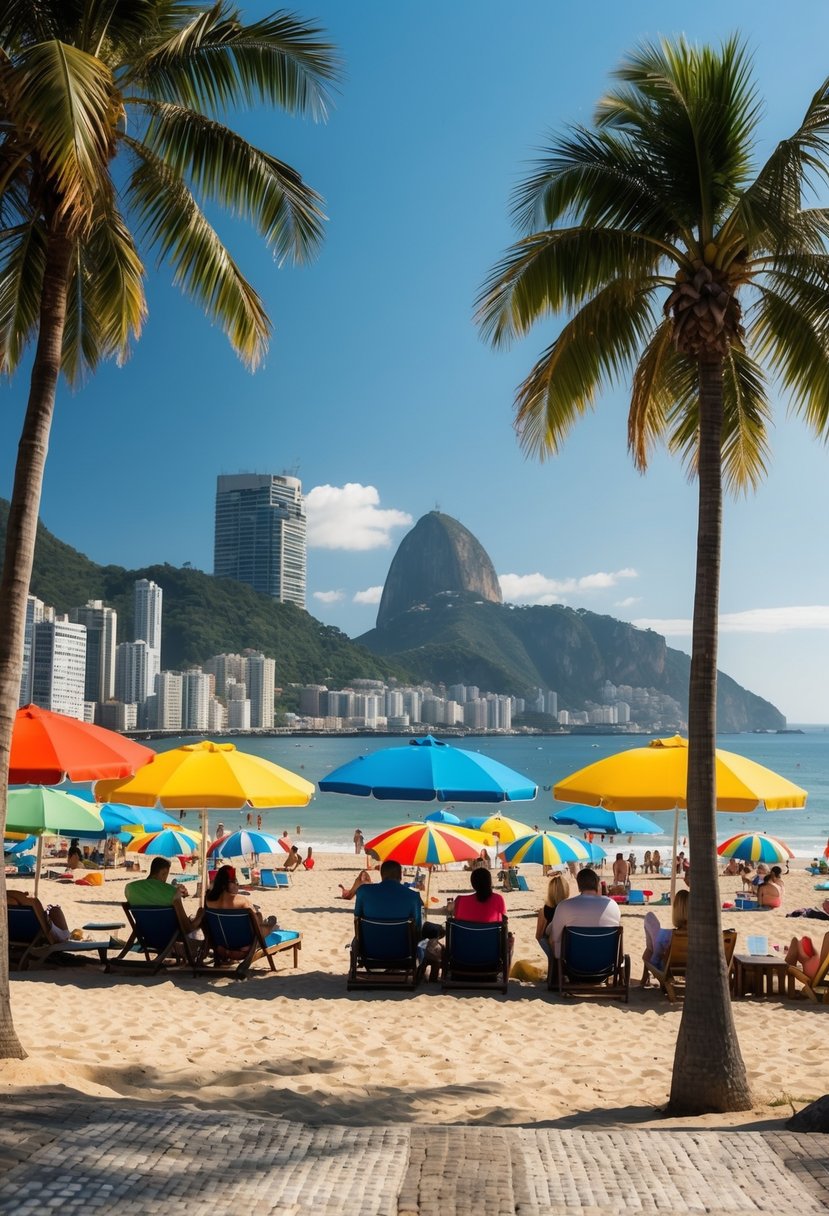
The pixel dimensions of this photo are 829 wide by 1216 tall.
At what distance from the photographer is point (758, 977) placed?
884 centimetres

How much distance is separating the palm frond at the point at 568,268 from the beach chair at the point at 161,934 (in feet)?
18.7

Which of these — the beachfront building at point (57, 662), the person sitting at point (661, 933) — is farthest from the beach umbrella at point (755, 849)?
the beachfront building at point (57, 662)

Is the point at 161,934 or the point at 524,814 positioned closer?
the point at 161,934

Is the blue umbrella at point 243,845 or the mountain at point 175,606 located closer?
the blue umbrella at point 243,845

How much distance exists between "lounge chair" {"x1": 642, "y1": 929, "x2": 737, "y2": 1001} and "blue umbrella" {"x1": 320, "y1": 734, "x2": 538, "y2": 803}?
5.56 ft

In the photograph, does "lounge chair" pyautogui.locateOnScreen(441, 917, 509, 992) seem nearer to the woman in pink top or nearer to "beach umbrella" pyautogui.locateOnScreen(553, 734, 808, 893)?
the woman in pink top

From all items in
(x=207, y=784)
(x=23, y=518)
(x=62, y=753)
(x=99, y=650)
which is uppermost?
(x=99, y=650)

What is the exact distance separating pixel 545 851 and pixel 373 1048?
1070 centimetres

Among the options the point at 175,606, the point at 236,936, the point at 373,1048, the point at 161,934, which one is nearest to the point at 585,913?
the point at 373,1048

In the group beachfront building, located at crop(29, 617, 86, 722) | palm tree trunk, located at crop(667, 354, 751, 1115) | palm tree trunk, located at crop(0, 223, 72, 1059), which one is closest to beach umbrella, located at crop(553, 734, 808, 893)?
palm tree trunk, located at crop(667, 354, 751, 1115)

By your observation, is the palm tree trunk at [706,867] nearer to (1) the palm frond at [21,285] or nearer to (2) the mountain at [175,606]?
(1) the palm frond at [21,285]

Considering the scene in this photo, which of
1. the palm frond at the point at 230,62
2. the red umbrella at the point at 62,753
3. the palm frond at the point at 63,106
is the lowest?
the red umbrella at the point at 62,753

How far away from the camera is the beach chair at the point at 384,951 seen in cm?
844

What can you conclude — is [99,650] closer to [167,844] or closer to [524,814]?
[524,814]
